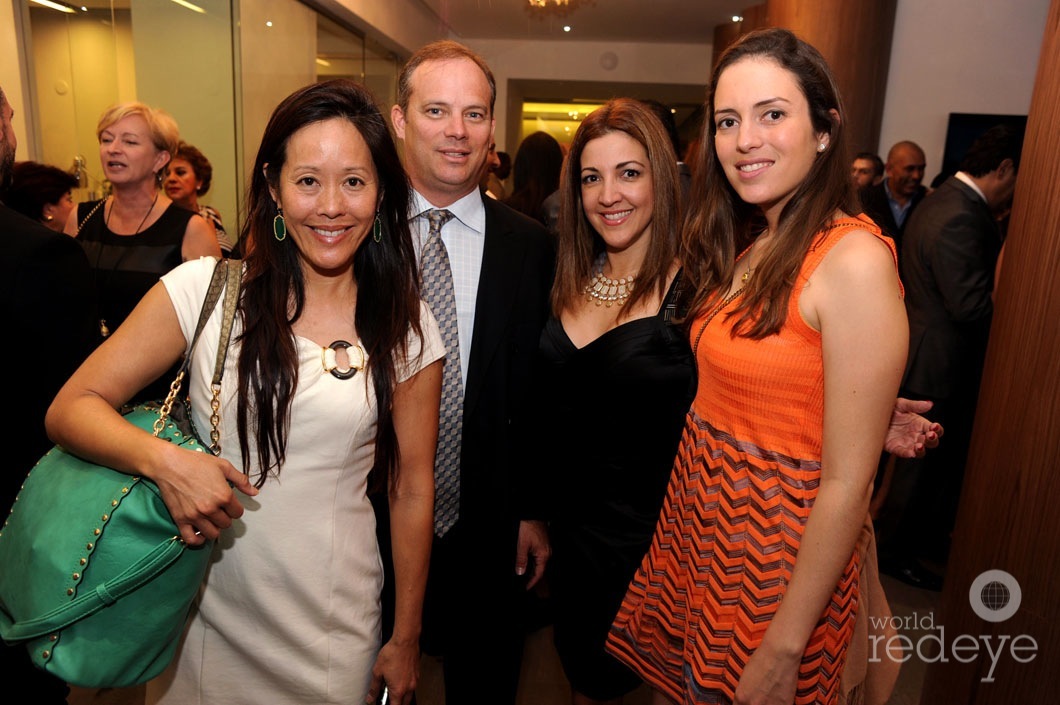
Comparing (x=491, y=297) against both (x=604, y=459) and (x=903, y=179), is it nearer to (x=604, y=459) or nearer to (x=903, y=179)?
(x=604, y=459)

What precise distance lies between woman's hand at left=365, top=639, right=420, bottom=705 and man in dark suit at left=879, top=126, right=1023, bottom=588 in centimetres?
297

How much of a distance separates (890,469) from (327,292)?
374cm

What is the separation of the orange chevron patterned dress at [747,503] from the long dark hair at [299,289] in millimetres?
625

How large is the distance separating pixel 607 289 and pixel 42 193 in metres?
2.89

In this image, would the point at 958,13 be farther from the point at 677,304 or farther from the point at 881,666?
the point at 881,666

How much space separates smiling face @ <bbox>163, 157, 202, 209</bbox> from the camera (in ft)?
13.6

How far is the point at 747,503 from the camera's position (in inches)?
53.1

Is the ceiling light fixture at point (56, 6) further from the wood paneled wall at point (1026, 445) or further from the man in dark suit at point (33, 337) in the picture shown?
the wood paneled wall at point (1026, 445)

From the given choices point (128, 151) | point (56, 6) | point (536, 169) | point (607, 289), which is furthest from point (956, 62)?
point (56, 6)

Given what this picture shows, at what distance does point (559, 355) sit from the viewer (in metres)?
1.93

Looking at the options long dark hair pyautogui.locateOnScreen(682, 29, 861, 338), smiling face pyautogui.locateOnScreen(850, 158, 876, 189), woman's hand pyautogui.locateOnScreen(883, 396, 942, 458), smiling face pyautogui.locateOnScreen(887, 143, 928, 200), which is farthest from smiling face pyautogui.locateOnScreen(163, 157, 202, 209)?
smiling face pyautogui.locateOnScreen(887, 143, 928, 200)

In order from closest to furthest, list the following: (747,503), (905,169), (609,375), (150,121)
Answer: (747,503) → (609,375) → (150,121) → (905,169)

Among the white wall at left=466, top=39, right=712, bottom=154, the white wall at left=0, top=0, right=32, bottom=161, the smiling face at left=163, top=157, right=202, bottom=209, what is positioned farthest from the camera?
the white wall at left=466, top=39, right=712, bottom=154

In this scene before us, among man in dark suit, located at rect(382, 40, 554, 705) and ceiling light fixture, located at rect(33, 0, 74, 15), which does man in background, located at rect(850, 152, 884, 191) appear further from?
ceiling light fixture, located at rect(33, 0, 74, 15)
